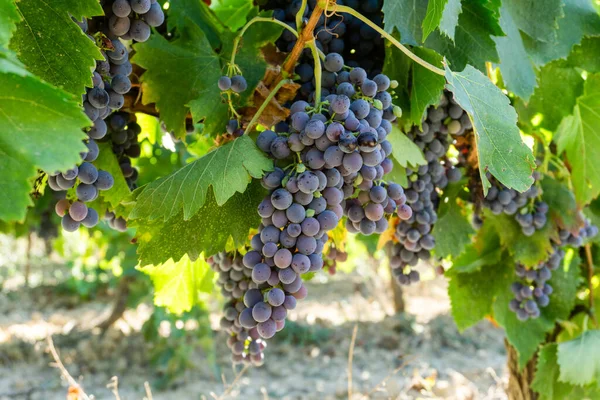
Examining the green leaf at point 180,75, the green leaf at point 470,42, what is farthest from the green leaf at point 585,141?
the green leaf at point 180,75

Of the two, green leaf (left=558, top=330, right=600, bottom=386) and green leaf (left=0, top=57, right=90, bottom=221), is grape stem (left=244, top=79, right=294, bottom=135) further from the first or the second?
green leaf (left=558, top=330, right=600, bottom=386)

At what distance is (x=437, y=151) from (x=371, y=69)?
1.03ft

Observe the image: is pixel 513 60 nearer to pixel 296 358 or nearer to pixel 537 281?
pixel 537 281

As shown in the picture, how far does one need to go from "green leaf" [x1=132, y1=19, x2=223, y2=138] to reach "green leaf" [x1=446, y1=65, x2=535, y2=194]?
1.67ft

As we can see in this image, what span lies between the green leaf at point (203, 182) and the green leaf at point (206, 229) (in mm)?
76

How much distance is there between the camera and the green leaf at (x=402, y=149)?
120cm

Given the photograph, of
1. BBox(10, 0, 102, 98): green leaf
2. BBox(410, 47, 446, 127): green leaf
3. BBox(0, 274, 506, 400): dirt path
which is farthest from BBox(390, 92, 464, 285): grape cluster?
BBox(0, 274, 506, 400): dirt path

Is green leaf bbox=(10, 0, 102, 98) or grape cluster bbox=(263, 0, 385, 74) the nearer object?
green leaf bbox=(10, 0, 102, 98)

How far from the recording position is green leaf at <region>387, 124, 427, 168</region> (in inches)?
47.3

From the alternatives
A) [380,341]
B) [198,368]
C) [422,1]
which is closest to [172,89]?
[422,1]

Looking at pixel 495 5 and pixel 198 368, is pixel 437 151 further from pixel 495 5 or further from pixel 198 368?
pixel 198 368

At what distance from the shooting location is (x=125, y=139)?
1222 millimetres

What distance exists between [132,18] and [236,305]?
Answer: 0.73 m

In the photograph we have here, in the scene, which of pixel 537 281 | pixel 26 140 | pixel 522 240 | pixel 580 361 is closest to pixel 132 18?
pixel 26 140
